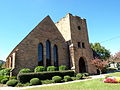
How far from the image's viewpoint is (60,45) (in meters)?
25.1

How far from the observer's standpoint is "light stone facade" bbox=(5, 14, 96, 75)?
62.2 ft

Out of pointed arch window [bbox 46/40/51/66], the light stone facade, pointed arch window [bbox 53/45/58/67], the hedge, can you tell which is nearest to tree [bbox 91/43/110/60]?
the light stone facade

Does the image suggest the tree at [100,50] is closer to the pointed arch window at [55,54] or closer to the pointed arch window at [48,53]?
the pointed arch window at [55,54]

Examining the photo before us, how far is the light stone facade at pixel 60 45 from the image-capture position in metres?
19.0

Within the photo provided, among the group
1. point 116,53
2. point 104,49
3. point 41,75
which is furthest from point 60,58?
point 104,49

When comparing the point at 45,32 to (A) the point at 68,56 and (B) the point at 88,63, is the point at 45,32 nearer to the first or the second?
(A) the point at 68,56

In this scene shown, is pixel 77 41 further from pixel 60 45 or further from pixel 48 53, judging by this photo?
pixel 48 53

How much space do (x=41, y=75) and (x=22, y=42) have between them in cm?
729

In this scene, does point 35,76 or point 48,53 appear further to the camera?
point 48,53

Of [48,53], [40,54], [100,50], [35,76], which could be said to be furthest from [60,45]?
[100,50]

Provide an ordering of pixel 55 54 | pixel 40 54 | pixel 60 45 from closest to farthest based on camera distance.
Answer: pixel 40 54
pixel 55 54
pixel 60 45

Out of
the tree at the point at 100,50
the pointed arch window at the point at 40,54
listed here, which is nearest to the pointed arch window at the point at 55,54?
the pointed arch window at the point at 40,54

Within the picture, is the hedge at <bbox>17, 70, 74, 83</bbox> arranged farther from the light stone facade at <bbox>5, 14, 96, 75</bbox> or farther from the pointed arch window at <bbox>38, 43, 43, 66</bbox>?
the pointed arch window at <bbox>38, 43, 43, 66</bbox>

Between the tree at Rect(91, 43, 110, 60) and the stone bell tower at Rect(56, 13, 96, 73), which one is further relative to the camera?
the tree at Rect(91, 43, 110, 60)
